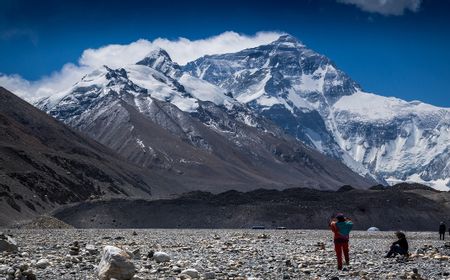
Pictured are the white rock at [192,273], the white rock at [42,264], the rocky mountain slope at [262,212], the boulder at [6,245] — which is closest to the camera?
the white rock at [192,273]

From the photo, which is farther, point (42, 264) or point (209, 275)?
point (42, 264)

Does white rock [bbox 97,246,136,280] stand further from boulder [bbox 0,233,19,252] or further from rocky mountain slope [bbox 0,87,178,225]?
rocky mountain slope [bbox 0,87,178,225]

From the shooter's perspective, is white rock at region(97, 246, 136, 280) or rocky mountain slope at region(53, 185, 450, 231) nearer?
white rock at region(97, 246, 136, 280)

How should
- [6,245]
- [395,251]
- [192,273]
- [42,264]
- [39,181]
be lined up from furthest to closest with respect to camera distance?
[39,181], [395,251], [6,245], [42,264], [192,273]

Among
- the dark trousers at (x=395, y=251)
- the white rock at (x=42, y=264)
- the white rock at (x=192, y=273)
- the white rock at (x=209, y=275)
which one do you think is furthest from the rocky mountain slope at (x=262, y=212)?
the white rock at (x=192, y=273)

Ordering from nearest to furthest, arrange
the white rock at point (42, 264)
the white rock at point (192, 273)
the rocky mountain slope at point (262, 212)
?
the white rock at point (192, 273), the white rock at point (42, 264), the rocky mountain slope at point (262, 212)

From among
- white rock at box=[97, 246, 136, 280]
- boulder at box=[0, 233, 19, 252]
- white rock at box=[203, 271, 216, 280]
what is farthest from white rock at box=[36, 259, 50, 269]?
boulder at box=[0, 233, 19, 252]

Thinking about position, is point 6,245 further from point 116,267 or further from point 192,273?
point 116,267

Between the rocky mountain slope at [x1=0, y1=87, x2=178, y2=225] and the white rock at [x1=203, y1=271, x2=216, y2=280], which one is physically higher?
the rocky mountain slope at [x1=0, y1=87, x2=178, y2=225]

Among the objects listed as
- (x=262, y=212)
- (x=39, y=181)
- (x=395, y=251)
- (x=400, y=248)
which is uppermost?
(x=39, y=181)

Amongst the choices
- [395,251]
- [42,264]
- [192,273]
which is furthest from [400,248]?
[42,264]

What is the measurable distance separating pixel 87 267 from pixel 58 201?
12194 cm

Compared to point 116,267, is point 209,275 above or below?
below

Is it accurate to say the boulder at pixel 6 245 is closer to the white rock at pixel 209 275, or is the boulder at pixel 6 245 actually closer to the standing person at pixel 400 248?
the white rock at pixel 209 275
